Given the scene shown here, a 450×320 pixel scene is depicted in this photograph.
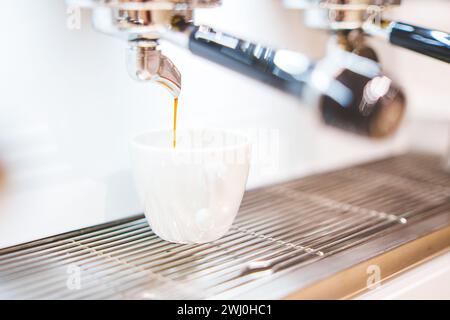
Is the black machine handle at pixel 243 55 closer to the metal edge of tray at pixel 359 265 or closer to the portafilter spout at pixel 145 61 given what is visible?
the portafilter spout at pixel 145 61

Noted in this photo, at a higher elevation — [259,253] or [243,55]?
[243,55]

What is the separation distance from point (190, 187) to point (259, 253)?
9cm

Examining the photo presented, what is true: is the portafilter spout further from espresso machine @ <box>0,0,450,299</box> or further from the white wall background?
the white wall background

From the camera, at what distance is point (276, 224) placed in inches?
26.1

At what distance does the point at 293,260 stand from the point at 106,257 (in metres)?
0.17

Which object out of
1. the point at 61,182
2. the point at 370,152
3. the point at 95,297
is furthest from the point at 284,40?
the point at 95,297

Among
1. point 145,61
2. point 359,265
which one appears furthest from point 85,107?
point 359,265

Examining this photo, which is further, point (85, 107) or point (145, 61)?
point (85, 107)

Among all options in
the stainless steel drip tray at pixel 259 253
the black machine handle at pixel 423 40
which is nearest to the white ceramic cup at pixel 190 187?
the stainless steel drip tray at pixel 259 253

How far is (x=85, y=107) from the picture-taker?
0.65 meters

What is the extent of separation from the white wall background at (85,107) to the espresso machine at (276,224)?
2cm

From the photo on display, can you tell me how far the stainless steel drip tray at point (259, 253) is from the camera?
51 cm

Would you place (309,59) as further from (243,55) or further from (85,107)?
(85,107)

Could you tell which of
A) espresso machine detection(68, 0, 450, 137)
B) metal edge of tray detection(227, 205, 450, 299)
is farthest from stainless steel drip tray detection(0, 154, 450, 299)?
espresso machine detection(68, 0, 450, 137)
